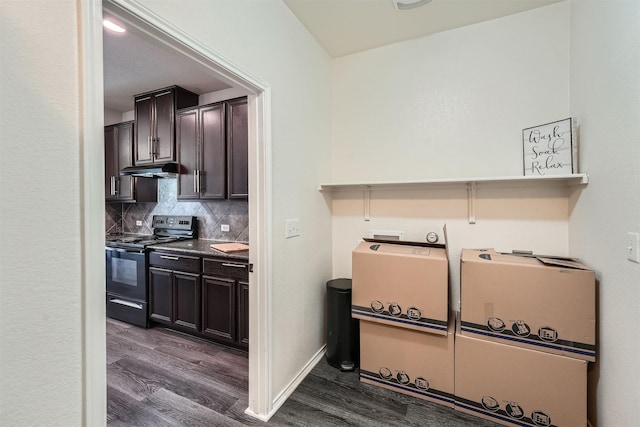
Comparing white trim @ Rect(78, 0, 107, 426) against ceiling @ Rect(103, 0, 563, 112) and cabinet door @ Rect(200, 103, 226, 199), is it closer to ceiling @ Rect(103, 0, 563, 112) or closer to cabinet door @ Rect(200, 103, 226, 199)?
ceiling @ Rect(103, 0, 563, 112)

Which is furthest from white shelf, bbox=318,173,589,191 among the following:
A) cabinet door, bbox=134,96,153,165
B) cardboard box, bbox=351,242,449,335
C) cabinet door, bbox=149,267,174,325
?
cabinet door, bbox=134,96,153,165

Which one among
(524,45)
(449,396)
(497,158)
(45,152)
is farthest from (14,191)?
(524,45)

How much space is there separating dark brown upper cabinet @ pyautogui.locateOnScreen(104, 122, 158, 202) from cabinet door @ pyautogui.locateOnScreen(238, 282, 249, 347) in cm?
211

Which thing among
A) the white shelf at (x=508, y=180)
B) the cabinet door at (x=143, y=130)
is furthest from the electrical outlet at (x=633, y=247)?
the cabinet door at (x=143, y=130)

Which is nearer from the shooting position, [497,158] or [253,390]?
[253,390]

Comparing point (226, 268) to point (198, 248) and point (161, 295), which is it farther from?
point (161, 295)

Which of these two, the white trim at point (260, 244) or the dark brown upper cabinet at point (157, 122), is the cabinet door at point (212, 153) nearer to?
the dark brown upper cabinet at point (157, 122)

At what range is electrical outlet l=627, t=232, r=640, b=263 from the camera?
1.13 m

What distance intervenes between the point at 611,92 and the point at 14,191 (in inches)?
95.1

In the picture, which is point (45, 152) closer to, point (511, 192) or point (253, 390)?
point (253, 390)

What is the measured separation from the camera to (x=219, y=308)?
8.17 ft

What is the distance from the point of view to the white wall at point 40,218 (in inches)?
27.5

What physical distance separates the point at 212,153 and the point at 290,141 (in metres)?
1.28

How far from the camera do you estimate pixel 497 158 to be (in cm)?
205
